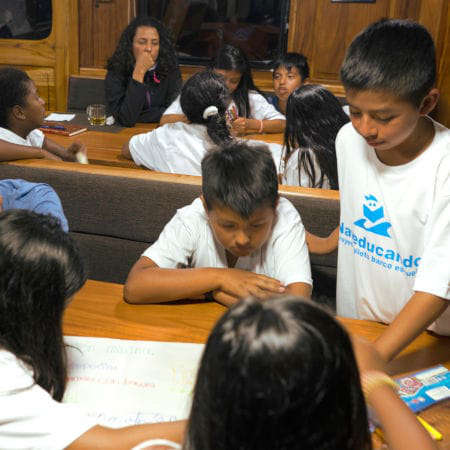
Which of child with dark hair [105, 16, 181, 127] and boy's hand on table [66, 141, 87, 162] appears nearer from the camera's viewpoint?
boy's hand on table [66, 141, 87, 162]

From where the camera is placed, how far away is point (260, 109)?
150 inches

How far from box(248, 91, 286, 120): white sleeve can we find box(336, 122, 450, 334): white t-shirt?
2.36m

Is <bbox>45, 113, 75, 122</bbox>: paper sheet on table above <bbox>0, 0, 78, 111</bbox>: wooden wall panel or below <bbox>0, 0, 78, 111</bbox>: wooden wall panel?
below

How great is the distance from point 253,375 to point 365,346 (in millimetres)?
499

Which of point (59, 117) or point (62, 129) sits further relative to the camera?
point (59, 117)

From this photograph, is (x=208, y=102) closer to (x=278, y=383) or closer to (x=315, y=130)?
(x=315, y=130)

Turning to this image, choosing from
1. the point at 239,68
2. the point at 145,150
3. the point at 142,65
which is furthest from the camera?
the point at 142,65

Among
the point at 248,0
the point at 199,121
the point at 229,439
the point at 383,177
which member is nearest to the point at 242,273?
the point at 383,177

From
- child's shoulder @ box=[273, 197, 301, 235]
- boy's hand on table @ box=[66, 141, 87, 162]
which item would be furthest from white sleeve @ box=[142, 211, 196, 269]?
boy's hand on table @ box=[66, 141, 87, 162]

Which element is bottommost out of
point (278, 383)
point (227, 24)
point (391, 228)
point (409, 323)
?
point (409, 323)

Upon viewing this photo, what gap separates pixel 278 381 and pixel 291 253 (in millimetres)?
928

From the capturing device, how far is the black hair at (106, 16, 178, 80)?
163 inches

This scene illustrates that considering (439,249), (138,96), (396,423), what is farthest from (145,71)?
(396,423)

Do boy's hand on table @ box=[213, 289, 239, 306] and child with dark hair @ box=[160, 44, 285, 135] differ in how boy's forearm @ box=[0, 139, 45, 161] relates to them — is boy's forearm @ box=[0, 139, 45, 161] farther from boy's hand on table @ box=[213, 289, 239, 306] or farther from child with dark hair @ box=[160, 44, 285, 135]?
boy's hand on table @ box=[213, 289, 239, 306]
